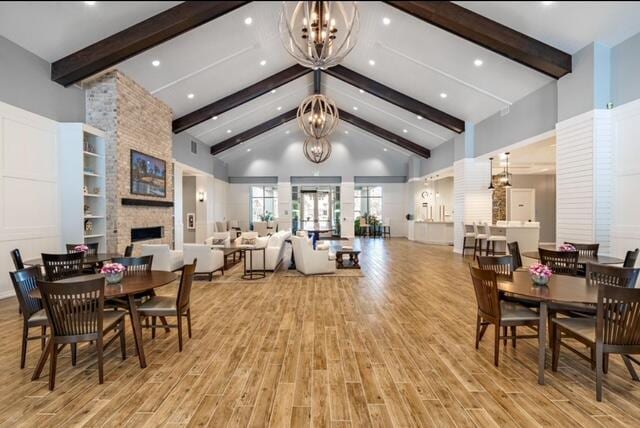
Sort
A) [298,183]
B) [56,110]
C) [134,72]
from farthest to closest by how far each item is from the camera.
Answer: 1. [298,183]
2. [134,72]
3. [56,110]

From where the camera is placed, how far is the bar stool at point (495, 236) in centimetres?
886

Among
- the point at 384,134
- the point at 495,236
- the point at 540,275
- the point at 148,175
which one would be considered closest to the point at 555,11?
the point at 540,275

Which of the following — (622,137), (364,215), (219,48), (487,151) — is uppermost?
(219,48)

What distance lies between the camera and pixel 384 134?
14.3 metres

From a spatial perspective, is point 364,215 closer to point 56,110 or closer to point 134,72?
point 134,72

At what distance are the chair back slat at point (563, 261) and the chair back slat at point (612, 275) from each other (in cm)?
117

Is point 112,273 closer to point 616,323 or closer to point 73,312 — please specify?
point 73,312

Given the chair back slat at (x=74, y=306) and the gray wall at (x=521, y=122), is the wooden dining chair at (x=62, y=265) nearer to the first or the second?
the chair back slat at (x=74, y=306)

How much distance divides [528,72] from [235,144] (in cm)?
1097

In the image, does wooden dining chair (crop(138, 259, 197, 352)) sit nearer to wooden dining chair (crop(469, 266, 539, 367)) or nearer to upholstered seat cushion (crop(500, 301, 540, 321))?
wooden dining chair (crop(469, 266, 539, 367))

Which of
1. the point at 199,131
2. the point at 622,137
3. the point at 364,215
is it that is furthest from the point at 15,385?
the point at 364,215

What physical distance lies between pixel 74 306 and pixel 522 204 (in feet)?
51.2

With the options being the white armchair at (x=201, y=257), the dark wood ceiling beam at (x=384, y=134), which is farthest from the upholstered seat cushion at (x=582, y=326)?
the dark wood ceiling beam at (x=384, y=134)

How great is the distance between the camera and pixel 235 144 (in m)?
14.4
